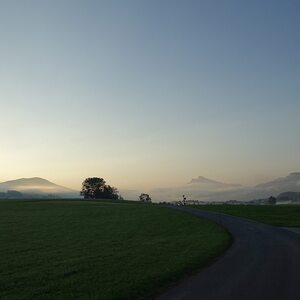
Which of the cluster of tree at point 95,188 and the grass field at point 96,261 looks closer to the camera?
the grass field at point 96,261

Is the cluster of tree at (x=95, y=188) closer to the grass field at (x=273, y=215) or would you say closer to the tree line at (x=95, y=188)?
the tree line at (x=95, y=188)

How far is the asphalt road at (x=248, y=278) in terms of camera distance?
12953 millimetres

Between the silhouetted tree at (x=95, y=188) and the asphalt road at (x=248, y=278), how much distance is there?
161 metres

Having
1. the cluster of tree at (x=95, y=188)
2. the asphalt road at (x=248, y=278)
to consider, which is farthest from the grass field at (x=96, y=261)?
the cluster of tree at (x=95, y=188)

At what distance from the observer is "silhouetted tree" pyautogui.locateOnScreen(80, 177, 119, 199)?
18262 centimetres

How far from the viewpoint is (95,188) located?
185000mm

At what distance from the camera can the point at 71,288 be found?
13953 millimetres

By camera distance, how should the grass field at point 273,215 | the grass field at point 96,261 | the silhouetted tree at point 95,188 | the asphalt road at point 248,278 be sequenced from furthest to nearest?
the silhouetted tree at point 95,188, the grass field at point 273,215, the grass field at point 96,261, the asphalt road at point 248,278

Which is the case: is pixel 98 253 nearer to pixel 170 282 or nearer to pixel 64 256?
pixel 64 256

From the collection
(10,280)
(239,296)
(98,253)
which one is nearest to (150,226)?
(98,253)

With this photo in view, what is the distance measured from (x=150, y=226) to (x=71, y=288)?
83.5 feet

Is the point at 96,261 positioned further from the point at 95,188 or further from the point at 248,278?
the point at 95,188

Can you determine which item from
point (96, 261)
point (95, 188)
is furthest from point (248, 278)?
point (95, 188)

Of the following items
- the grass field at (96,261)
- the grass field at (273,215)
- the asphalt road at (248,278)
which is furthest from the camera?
the grass field at (273,215)
